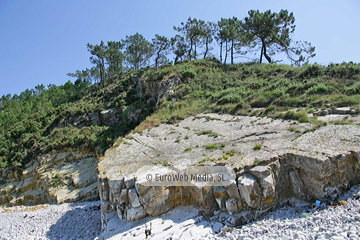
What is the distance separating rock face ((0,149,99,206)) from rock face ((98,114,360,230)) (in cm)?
792

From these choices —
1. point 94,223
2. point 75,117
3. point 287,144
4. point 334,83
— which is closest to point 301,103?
point 334,83

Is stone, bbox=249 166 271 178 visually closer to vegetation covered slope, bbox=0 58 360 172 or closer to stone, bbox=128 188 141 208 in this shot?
stone, bbox=128 188 141 208

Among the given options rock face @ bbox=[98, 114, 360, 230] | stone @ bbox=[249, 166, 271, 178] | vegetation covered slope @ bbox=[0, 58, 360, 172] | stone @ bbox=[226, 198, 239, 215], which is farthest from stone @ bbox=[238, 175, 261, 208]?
vegetation covered slope @ bbox=[0, 58, 360, 172]

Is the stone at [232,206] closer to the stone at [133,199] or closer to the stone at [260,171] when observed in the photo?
the stone at [260,171]

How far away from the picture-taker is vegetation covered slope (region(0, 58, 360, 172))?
1704 cm

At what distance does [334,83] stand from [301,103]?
3891 millimetres

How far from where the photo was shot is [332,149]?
9.01m

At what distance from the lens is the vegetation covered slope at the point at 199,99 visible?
55.9ft

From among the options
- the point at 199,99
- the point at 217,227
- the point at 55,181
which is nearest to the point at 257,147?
the point at 217,227

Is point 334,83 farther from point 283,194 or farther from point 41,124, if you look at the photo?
point 41,124

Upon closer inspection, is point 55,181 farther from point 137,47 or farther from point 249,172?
point 137,47

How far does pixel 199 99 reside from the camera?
899 inches

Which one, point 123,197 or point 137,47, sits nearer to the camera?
point 123,197

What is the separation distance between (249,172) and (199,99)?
47.6ft
